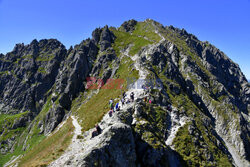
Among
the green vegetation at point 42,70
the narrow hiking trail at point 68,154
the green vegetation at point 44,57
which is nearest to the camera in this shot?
the narrow hiking trail at point 68,154

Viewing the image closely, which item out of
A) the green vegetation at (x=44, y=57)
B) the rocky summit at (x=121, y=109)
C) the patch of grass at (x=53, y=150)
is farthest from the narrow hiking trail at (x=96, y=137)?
the green vegetation at (x=44, y=57)

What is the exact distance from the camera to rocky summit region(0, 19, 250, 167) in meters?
25.0

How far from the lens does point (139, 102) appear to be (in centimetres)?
3491

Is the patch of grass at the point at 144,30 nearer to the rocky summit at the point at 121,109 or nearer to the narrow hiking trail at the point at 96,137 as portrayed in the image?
the rocky summit at the point at 121,109

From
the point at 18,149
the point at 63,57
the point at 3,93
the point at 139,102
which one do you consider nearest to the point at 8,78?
the point at 3,93

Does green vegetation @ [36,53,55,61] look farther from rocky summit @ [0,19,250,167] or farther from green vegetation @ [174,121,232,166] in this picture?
green vegetation @ [174,121,232,166]

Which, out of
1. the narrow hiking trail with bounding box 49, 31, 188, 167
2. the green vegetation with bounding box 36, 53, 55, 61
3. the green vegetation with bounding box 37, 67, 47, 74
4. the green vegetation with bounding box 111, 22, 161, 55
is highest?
the green vegetation with bounding box 111, 22, 161, 55

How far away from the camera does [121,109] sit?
32906mm

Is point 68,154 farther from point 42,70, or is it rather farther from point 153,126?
point 42,70

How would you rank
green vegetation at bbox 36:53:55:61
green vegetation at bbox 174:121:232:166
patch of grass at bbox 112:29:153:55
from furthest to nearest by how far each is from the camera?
green vegetation at bbox 36:53:55:61, patch of grass at bbox 112:29:153:55, green vegetation at bbox 174:121:232:166

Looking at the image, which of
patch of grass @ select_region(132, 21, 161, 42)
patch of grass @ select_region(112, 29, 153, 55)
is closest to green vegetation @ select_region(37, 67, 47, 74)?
patch of grass @ select_region(112, 29, 153, 55)

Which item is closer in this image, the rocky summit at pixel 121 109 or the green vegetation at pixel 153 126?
the rocky summit at pixel 121 109

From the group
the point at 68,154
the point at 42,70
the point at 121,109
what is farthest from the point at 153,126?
the point at 42,70

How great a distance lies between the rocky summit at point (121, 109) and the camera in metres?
25.0
